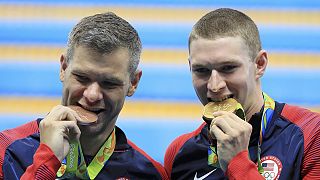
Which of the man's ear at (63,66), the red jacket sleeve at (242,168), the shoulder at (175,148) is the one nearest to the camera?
the red jacket sleeve at (242,168)

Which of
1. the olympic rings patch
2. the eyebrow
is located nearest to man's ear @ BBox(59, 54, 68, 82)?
the eyebrow

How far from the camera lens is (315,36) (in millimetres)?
6230

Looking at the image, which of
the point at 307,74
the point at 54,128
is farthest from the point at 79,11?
the point at 54,128

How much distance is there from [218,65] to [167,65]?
296cm

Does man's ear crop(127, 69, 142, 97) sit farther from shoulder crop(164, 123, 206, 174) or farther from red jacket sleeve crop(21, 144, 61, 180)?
red jacket sleeve crop(21, 144, 61, 180)

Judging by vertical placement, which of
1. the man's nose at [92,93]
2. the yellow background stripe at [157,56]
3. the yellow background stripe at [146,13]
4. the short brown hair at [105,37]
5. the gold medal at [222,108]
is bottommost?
the yellow background stripe at [157,56]

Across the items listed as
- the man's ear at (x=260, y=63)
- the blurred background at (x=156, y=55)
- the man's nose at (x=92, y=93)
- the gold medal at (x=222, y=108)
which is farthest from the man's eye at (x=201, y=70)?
the blurred background at (x=156, y=55)

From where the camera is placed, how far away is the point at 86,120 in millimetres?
3184

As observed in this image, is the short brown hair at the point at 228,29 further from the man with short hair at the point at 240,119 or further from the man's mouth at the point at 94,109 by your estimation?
the man's mouth at the point at 94,109

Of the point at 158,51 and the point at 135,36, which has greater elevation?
the point at 135,36

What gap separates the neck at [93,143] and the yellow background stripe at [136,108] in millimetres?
2586

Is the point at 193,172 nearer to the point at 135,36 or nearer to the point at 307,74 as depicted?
the point at 135,36

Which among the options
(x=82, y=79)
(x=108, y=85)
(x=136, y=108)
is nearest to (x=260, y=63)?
(x=108, y=85)

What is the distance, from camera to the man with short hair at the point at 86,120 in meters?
3.09
